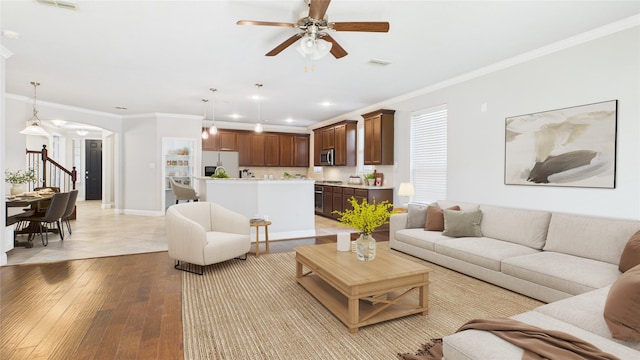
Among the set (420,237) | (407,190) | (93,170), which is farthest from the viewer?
(93,170)

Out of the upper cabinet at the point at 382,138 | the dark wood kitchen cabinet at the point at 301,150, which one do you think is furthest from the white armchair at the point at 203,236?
the dark wood kitchen cabinet at the point at 301,150

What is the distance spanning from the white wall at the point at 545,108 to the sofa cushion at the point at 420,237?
41.1 inches

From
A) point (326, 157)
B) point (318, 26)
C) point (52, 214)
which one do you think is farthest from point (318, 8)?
point (326, 157)

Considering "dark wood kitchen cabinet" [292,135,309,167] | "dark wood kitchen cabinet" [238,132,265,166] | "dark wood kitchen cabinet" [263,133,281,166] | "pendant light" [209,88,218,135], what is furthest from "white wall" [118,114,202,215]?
"dark wood kitchen cabinet" [292,135,309,167]

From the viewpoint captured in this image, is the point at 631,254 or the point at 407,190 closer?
the point at 631,254

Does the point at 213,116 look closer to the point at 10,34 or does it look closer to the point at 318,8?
the point at 10,34

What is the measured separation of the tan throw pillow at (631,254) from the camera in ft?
8.27

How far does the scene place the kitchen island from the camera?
5.47 m

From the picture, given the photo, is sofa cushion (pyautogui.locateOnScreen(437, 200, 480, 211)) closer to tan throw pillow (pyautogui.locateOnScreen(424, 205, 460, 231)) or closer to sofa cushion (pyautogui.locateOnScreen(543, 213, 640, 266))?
tan throw pillow (pyautogui.locateOnScreen(424, 205, 460, 231))

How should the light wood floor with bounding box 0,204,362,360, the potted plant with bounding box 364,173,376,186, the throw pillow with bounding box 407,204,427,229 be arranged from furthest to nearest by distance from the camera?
the potted plant with bounding box 364,173,376,186 → the throw pillow with bounding box 407,204,427,229 → the light wood floor with bounding box 0,204,362,360

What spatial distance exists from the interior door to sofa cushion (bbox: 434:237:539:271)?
13.1 m

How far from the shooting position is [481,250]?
11.6 ft

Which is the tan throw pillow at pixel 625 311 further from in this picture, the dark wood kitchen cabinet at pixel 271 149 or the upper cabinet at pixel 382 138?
the dark wood kitchen cabinet at pixel 271 149

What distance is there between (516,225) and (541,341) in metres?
2.65
